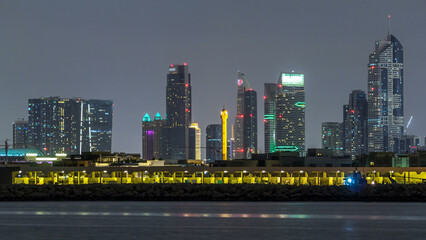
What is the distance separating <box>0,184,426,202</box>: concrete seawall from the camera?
3055 cm

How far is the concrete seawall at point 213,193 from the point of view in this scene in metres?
30.5

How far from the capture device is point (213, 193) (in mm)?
30984
